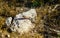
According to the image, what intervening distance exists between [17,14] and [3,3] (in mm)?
704

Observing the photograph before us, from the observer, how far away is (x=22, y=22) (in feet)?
19.9

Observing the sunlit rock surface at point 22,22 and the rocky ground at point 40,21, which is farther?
the sunlit rock surface at point 22,22

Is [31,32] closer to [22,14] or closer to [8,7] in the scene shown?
[22,14]

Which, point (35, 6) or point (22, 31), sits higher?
point (35, 6)

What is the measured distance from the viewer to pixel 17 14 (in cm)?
645

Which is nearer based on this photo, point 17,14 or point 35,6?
point 17,14

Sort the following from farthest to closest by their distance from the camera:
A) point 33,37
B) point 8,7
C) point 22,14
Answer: point 8,7
point 22,14
point 33,37

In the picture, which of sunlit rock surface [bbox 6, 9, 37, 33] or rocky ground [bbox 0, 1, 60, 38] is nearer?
rocky ground [bbox 0, 1, 60, 38]

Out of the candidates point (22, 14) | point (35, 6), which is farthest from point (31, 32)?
point (35, 6)

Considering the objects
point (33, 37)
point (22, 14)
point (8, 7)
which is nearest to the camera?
point (33, 37)

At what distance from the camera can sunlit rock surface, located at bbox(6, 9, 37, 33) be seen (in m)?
5.94

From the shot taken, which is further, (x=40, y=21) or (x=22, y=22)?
(x=40, y=21)

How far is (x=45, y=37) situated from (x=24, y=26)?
0.62 m

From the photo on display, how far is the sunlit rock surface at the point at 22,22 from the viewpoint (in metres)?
5.94
